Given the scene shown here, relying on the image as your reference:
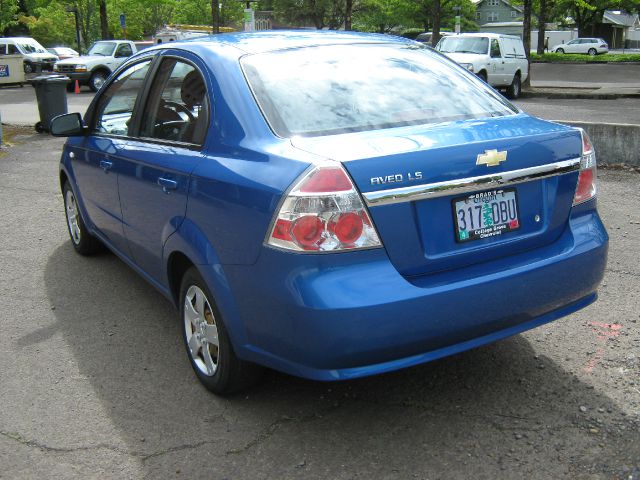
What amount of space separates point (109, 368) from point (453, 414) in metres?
1.89

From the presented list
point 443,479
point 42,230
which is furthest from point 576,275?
point 42,230

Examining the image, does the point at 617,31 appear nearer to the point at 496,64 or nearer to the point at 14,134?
the point at 496,64

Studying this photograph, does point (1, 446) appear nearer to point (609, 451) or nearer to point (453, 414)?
point (453, 414)

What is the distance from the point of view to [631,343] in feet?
13.7

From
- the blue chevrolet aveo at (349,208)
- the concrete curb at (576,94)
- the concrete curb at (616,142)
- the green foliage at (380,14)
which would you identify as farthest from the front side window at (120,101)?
the green foliage at (380,14)

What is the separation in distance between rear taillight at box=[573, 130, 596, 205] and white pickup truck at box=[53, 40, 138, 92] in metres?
27.1

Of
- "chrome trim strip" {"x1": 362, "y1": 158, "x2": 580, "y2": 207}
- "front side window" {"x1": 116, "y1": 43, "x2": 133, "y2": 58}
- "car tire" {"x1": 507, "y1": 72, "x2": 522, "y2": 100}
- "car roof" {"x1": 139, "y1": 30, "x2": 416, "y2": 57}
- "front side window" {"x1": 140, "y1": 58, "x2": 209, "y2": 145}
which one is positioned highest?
"car roof" {"x1": 139, "y1": 30, "x2": 416, "y2": 57}

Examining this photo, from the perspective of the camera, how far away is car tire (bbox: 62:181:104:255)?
613 cm

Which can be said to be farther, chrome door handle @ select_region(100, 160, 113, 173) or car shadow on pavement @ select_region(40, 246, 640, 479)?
chrome door handle @ select_region(100, 160, 113, 173)

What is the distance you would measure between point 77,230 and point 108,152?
1686 mm

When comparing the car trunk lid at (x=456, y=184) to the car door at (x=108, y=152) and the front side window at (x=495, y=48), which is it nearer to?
the car door at (x=108, y=152)

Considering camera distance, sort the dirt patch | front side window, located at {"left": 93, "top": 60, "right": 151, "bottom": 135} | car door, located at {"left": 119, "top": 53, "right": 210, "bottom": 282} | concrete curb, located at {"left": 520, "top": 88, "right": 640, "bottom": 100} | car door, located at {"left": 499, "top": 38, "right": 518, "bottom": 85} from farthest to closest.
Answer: car door, located at {"left": 499, "top": 38, "right": 518, "bottom": 85} → concrete curb, located at {"left": 520, "top": 88, "right": 640, "bottom": 100} → the dirt patch → front side window, located at {"left": 93, "top": 60, "right": 151, "bottom": 135} → car door, located at {"left": 119, "top": 53, "right": 210, "bottom": 282}

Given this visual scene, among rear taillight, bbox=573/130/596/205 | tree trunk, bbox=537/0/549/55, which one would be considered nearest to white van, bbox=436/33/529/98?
tree trunk, bbox=537/0/549/55

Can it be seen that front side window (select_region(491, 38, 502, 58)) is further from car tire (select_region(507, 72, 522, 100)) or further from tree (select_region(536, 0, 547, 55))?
tree (select_region(536, 0, 547, 55))
